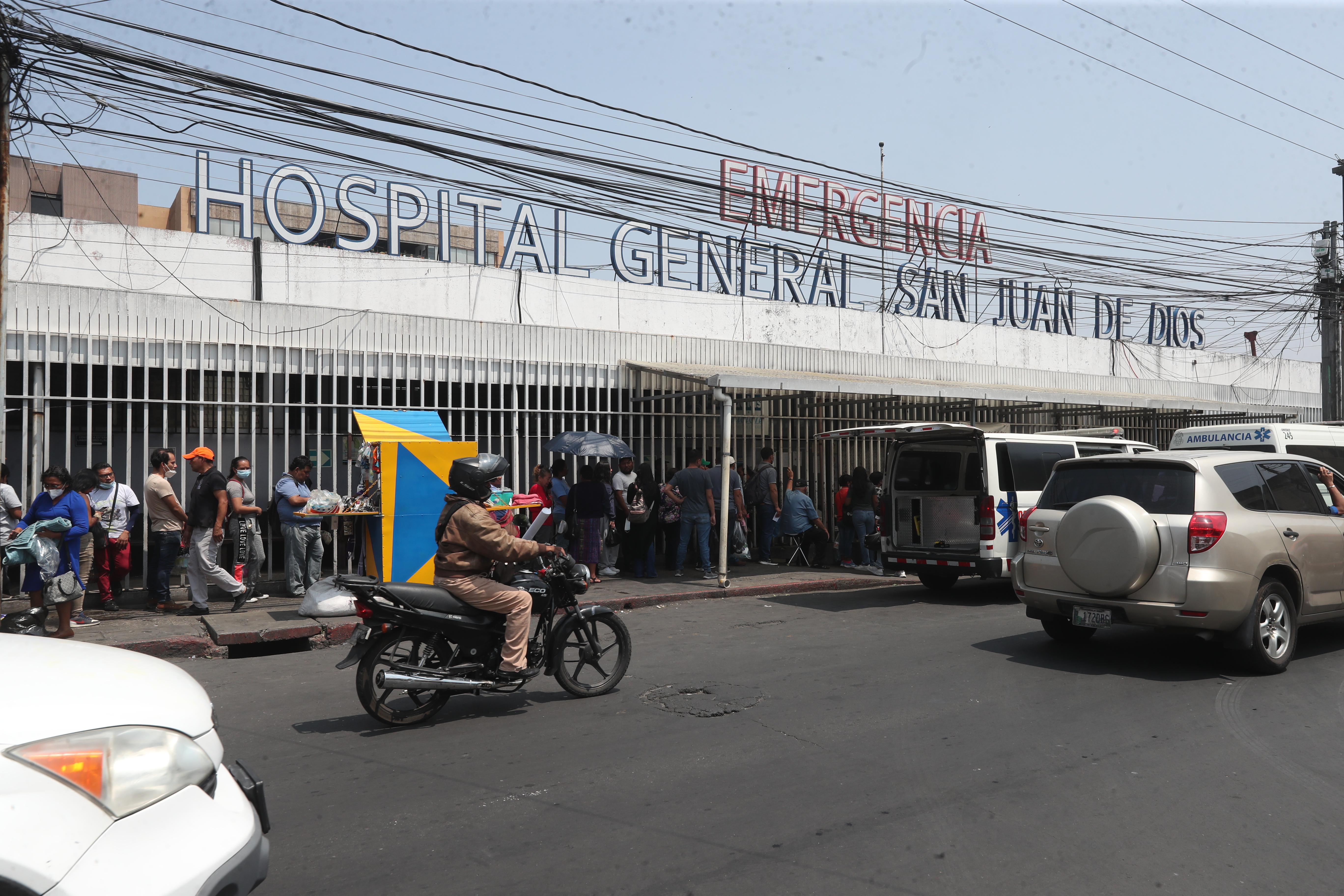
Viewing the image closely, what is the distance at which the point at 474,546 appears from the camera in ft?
19.7

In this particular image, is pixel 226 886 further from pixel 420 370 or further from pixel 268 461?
pixel 420 370

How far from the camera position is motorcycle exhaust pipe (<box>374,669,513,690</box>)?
18.9ft

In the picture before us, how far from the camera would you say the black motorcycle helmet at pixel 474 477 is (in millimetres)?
6047

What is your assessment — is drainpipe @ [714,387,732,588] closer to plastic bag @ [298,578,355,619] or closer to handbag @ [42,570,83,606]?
plastic bag @ [298,578,355,619]

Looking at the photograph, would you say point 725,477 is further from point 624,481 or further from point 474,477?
point 474,477

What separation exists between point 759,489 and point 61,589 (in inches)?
358

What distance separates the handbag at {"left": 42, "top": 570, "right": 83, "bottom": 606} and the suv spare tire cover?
850cm

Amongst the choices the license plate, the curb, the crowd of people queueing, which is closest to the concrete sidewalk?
the curb

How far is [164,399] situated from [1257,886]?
10745 millimetres

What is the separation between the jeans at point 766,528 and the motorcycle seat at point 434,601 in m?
8.89

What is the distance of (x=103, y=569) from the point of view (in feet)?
33.4

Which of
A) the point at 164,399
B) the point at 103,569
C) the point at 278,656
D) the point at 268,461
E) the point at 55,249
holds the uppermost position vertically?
the point at 55,249

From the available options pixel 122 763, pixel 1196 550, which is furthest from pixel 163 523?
pixel 1196 550

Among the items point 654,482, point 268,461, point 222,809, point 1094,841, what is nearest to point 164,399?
point 268,461
